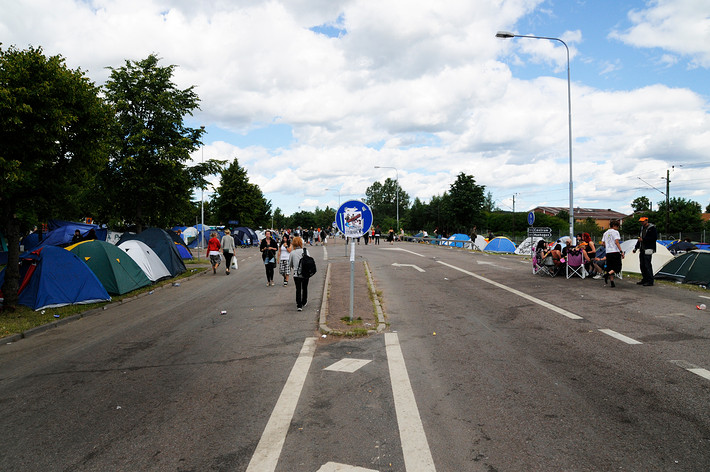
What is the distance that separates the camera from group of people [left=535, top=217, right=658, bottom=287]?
1278 cm

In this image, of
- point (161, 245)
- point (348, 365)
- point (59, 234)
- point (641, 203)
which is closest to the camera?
point (348, 365)

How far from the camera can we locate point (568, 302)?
10.6m

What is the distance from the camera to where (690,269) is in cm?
1357

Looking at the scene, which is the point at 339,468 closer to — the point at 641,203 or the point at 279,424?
the point at 279,424

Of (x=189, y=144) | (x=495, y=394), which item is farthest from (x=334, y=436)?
(x=189, y=144)

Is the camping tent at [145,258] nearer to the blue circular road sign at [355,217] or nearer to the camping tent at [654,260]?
the blue circular road sign at [355,217]

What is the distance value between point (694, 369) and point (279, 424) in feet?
16.0

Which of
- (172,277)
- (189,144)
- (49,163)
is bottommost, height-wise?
(172,277)

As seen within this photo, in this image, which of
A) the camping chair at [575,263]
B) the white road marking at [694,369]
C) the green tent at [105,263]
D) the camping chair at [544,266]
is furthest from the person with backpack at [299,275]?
the camping chair at [575,263]

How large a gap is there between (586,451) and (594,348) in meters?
3.40

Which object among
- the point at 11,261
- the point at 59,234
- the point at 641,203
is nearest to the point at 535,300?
the point at 11,261

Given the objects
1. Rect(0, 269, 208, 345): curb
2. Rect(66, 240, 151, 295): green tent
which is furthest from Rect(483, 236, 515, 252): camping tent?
Rect(66, 240, 151, 295): green tent

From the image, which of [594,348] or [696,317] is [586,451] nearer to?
[594,348]

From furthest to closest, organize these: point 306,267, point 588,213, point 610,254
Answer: point 588,213 < point 610,254 < point 306,267
